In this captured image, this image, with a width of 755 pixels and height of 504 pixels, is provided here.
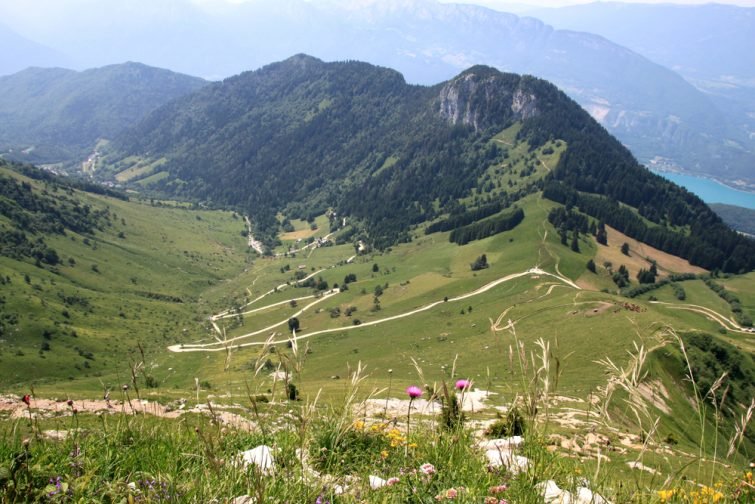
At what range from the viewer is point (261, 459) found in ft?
15.5

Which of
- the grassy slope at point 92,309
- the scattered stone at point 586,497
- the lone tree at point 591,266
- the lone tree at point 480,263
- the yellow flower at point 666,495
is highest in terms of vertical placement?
the yellow flower at point 666,495

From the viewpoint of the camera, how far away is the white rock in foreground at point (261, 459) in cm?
486

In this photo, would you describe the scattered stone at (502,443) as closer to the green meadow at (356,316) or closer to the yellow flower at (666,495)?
the yellow flower at (666,495)

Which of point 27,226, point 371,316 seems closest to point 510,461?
point 371,316

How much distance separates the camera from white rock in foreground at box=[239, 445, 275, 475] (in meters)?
4.86

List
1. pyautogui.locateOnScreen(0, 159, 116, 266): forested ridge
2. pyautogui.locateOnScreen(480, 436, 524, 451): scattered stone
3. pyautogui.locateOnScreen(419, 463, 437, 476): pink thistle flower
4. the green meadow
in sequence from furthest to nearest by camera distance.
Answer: pyautogui.locateOnScreen(0, 159, 116, 266): forested ridge, the green meadow, pyautogui.locateOnScreen(480, 436, 524, 451): scattered stone, pyautogui.locateOnScreen(419, 463, 437, 476): pink thistle flower

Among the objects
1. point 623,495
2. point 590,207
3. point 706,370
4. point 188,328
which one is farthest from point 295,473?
point 590,207

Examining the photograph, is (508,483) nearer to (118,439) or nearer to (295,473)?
(295,473)

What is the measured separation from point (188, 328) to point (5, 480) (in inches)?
5876

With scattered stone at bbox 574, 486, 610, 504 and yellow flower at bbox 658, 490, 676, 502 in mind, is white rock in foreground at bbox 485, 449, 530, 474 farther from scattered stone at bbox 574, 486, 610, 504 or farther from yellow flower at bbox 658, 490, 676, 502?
yellow flower at bbox 658, 490, 676, 502

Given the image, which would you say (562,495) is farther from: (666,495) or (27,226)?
(27,226)

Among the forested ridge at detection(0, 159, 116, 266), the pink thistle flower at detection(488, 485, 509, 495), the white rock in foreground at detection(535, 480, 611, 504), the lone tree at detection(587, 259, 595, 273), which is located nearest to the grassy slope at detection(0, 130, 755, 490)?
the lone tree at detection(587, 259, 595, 273)

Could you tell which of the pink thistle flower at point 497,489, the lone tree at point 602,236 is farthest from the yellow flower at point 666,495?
the lone tree at point 602,236

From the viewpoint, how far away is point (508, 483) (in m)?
5.17
